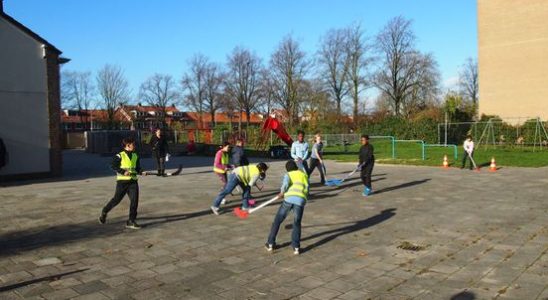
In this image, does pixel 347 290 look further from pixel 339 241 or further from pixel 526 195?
pixel 526 195

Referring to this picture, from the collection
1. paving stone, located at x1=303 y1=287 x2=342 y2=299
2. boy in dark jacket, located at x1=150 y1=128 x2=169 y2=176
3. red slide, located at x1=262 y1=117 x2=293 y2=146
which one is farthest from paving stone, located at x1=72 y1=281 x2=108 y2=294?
red slide, located at x1=262 y1=117 x2=293 y2=146

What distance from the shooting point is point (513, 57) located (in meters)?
43.3

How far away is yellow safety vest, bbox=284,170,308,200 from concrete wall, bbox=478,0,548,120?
135 feet

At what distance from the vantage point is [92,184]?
16.2 m

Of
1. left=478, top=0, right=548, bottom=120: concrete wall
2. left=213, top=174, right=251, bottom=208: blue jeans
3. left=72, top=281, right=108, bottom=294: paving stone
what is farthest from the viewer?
left=478, top=0, right=548, bottom=120: concrete wall

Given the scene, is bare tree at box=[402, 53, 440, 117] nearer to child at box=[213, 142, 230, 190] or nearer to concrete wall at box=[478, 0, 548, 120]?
concrete wall at box=[478, 0, 548, 120]

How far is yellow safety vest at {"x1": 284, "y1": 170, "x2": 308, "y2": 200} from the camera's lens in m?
7.16

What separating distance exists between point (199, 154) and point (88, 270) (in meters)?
27.6

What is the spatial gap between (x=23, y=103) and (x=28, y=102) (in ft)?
0.62

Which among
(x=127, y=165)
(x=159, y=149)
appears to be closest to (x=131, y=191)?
(x=127, y=165)

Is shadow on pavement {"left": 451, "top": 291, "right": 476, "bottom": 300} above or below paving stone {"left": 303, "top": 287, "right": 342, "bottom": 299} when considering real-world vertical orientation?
below

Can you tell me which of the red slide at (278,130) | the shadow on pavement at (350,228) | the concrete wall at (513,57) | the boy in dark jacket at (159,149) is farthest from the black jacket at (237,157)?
the concrete wall at (513,57)

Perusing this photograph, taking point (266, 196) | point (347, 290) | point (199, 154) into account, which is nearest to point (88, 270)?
point (347, 290)

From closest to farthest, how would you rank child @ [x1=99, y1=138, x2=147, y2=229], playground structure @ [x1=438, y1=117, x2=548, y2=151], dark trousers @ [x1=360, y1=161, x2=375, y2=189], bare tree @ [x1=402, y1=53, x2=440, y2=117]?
child @ [x1=99, y1=138, x2=147, y2=229], dark trousers @ [x1=360, y1=161, x2=375, y2=189], playground structure @ [x1=438, y1=117, x2=548, y2=151], bare tree @ [x1=402, y1=53, x2=440, y2=117]
